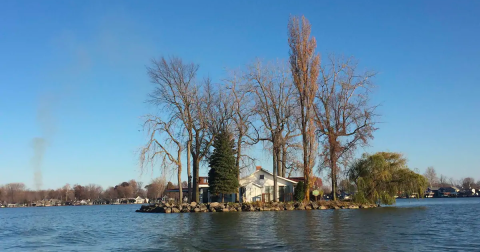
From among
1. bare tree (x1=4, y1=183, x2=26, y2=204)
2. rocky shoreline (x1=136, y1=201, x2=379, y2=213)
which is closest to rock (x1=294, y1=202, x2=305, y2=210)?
rocky shoreline (x1=136, y1=201, x2=379, y2=213)

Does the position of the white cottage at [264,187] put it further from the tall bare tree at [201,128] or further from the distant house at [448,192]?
the distant house at [448,192]

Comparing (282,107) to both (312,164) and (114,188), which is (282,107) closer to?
(312,164)

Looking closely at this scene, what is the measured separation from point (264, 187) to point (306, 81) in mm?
13411

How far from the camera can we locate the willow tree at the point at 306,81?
41938 millimetres

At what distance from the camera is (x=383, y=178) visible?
40969 mm

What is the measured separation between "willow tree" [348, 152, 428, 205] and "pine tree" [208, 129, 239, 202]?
12.2 meters

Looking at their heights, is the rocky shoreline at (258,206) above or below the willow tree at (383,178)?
below

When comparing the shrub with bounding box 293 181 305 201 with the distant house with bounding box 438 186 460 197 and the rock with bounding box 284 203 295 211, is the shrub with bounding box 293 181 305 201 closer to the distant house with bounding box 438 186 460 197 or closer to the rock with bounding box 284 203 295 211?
the rock with bounding box 284 203 295 211

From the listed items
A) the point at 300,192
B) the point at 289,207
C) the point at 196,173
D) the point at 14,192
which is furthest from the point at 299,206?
the point at 14,192

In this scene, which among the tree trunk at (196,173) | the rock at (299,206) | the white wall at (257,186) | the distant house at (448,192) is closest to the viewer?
the rock at (299,206)

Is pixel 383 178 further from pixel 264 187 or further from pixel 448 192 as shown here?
pixel 448 192

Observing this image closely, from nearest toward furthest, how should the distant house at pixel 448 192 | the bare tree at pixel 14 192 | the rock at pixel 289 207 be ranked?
the rock at pixel 289 207 < the distant house at pixel 448 192 < the bare tree at pixel 14 192

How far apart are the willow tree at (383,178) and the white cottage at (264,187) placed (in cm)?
838

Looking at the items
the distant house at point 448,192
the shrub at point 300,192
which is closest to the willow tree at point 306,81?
the shrub at point 300,192
